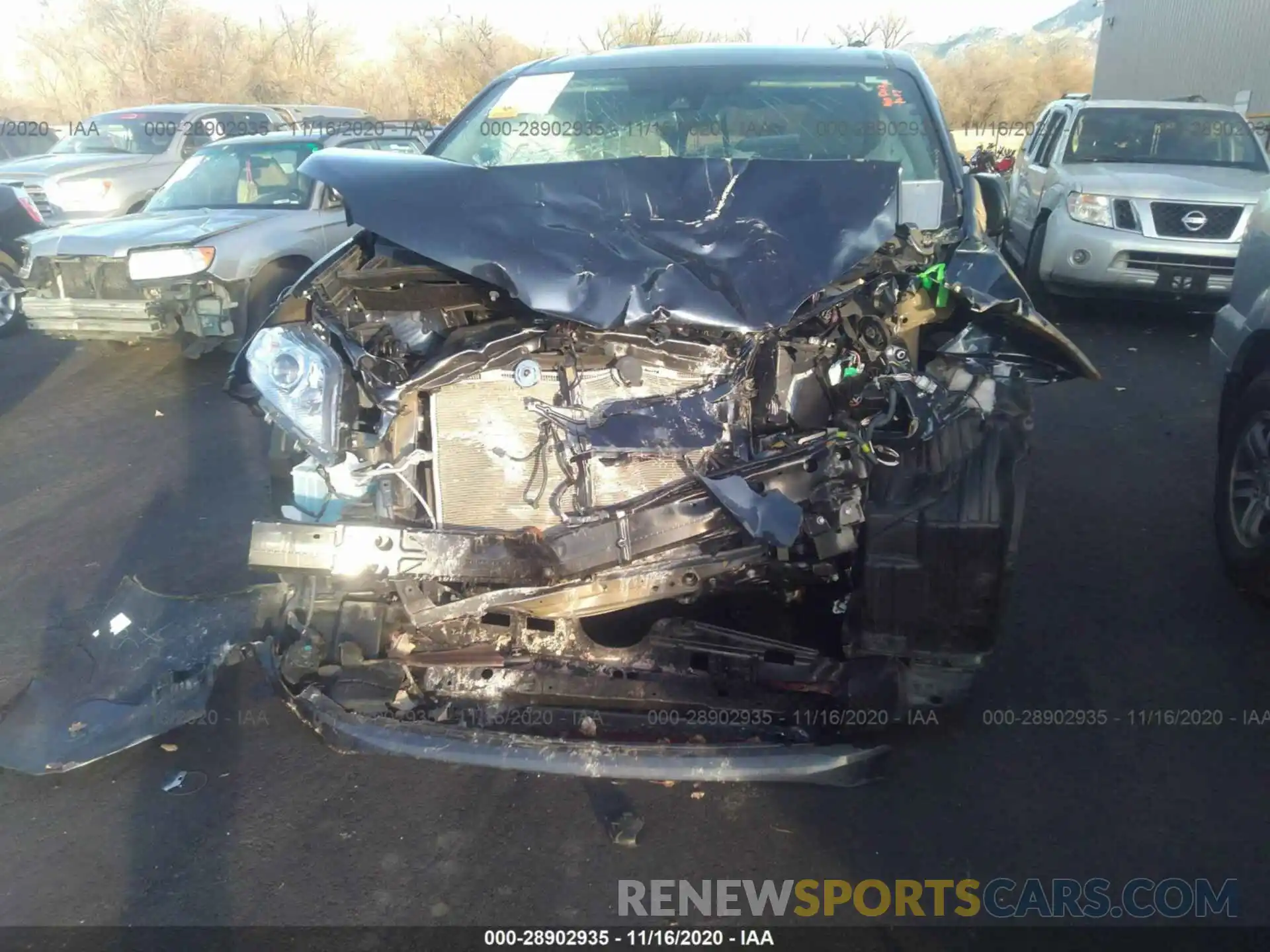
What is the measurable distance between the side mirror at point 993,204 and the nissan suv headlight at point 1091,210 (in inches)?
178

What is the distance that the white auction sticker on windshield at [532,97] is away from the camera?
431cm

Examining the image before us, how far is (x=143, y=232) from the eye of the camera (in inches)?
269

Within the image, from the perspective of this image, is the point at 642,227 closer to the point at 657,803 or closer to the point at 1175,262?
the point at 657,803

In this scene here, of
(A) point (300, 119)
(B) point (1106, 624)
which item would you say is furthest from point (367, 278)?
(A) point (300, 119)

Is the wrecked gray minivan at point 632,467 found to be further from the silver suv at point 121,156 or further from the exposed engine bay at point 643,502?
the silver suv at point 121,156

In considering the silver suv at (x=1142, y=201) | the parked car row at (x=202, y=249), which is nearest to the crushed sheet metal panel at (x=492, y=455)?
the parked car row at (x=202, y=249)

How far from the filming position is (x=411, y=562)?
265cm

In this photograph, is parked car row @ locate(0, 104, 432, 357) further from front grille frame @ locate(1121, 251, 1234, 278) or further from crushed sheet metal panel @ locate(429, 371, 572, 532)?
front grille frame @ locate(1121, 251, 1234, 278)

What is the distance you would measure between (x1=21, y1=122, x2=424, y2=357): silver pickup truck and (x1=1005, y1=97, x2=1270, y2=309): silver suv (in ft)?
18.3

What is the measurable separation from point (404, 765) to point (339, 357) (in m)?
1.30

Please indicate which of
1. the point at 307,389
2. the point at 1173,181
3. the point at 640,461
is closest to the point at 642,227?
the point at 640,461

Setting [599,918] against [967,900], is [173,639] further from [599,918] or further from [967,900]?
[967,900]

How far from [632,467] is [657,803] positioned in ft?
3.31

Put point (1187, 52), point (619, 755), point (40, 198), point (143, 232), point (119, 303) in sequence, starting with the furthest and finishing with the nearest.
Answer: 1. point (1187, 52)
2. point (40, 198)
3. point (143, 232)
4. point (119, 303)
5. point (619, 755)
